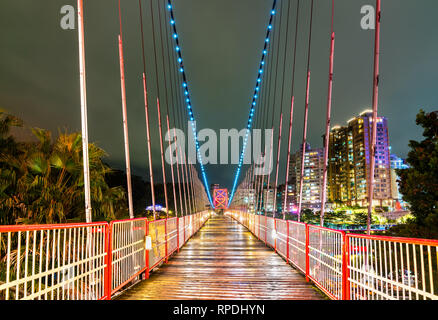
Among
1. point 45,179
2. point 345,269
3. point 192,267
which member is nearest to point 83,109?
point 45,179

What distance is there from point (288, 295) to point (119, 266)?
2790 millimetres

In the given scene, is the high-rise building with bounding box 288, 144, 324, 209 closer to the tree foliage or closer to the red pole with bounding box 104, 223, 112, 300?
the tree foliage

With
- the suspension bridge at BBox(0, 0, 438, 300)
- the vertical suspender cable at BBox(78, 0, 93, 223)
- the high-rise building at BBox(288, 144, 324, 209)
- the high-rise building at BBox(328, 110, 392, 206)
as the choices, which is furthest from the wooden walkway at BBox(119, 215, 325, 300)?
the high-rise building at BBox(288, 144, 324, 209)

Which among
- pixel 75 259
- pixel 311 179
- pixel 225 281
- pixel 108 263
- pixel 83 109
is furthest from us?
pixel 311 179

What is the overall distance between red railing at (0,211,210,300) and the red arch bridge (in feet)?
0.05

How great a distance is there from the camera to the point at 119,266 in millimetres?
5086

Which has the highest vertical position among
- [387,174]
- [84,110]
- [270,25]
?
[270,25]

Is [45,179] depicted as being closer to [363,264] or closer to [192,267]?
[192,267]

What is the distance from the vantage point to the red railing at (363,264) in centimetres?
297

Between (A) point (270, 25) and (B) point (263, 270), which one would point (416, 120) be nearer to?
(A) point (270, 25)

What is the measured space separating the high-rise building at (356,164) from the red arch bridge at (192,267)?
116840mm

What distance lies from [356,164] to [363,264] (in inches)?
5371

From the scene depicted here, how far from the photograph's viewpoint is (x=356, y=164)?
12938 centimetres
